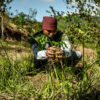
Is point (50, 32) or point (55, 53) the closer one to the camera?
point (55, 53)

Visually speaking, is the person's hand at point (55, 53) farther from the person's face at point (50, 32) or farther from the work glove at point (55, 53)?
the person's face at point (50, 32)

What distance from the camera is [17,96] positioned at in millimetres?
1385

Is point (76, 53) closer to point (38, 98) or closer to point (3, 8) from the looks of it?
point (38, 98)

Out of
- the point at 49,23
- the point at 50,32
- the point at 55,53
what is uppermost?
the point at 49,23

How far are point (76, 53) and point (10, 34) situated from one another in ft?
23.6

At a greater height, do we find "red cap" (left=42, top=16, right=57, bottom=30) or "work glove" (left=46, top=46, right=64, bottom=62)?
"red cap" (left=42, top=16, right=57, bottom=30)

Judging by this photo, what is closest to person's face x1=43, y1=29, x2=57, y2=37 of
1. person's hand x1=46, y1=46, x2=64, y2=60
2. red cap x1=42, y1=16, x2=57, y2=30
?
red cap x1=42, y1=16, x2=57, y2=30

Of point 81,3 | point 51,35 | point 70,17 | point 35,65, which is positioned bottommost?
point 35,65

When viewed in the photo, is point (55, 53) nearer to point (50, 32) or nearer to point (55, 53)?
point (55, 53)

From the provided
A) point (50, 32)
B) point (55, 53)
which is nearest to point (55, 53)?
point (55, 53)

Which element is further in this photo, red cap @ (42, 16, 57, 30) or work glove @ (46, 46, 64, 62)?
red cap @ (42, 16, 57, 30)

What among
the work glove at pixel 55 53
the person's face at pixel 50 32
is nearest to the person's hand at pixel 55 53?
the work glove at pixel 55 53

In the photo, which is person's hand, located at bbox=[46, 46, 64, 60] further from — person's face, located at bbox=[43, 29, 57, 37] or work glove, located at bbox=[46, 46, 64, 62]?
person's face, located at bbox=[43, 29, 57, 37]

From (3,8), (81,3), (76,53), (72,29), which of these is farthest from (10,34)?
(72,29)
